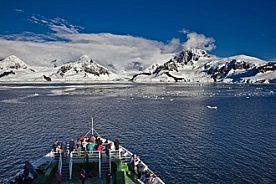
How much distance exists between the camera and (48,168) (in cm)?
3191

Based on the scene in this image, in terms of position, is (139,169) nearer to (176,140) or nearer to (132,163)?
(132,163)

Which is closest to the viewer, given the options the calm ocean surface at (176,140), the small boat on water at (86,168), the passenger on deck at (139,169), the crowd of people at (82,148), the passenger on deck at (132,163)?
the small boat on water at (86,168)

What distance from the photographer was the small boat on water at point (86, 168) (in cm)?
2876

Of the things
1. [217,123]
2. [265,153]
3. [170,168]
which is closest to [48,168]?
[170,168]

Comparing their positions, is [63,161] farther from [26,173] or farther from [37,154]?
[37,154]

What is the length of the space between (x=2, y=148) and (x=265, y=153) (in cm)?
4173

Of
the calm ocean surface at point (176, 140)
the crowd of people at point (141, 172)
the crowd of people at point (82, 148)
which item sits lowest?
the calm ocean surface at point (176, 140)

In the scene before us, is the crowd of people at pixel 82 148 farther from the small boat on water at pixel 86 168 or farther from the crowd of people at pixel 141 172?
the crowd of people at pixel 141 172

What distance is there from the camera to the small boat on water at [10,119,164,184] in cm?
2876

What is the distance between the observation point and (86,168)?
102 feet

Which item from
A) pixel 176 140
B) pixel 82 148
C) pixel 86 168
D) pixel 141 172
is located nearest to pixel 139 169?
pixel 141 172

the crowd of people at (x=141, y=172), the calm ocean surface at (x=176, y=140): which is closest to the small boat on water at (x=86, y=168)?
the crowd of people at (x=141, y=172)

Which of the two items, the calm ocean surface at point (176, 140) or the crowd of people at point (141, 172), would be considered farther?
the calm ocean surface at point (176, 140)

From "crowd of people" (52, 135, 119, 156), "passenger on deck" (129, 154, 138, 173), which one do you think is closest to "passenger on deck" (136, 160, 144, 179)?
"passenger on deck" (129, 154, 138, 173)
